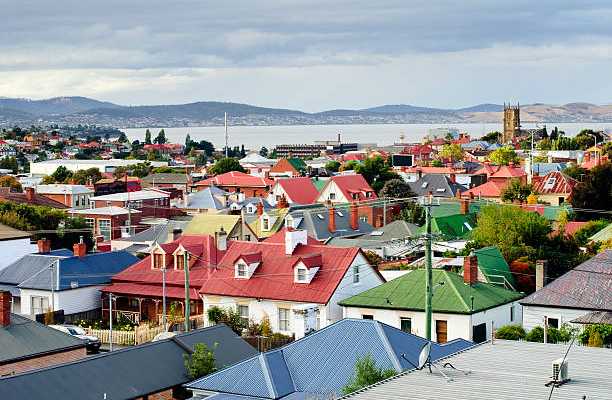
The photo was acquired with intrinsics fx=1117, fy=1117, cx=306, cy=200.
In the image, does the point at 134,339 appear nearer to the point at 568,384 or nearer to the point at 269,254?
the point at 269,254

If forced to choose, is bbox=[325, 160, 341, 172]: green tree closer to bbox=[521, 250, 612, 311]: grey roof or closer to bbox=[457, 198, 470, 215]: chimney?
bbox=[457, 198, 470, 215]: chimney

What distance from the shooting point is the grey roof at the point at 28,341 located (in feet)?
→ 114

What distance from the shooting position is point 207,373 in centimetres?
3291

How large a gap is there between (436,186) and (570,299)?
7157cm

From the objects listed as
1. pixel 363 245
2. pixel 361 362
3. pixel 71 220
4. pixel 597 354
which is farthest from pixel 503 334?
pixel 71 220

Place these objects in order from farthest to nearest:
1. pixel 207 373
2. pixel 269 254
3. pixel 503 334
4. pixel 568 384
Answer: pixel 269 254 → pixel 503 334 → pixel 207 373 → pixel 568 384

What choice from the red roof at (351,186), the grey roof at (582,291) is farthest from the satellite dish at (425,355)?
the red roof at (351,186)

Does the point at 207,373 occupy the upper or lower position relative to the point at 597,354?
lower

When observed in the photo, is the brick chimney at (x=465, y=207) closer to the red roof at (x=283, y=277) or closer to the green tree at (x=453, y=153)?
the red roof at (x=283, y=277)

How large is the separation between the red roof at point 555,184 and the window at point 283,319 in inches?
2328

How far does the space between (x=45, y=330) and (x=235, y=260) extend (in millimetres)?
13585

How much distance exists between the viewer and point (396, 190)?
103188 mm

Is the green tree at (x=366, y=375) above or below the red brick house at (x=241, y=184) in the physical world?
above

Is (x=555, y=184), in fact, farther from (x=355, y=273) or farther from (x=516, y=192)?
(x=355, y=273)
